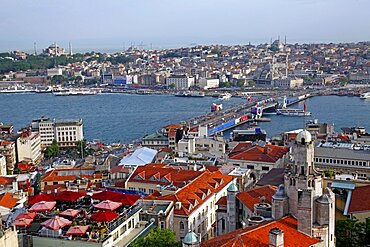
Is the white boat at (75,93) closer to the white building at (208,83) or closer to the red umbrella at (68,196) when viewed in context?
the white building at (208,83)

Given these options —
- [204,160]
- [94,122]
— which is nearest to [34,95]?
[94,122]

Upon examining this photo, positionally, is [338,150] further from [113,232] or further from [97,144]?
[97,144]

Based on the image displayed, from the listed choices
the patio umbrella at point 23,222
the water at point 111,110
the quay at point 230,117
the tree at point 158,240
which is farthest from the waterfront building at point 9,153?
the tree at point 158,240

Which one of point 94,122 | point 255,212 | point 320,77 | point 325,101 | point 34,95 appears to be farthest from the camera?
point 320,77

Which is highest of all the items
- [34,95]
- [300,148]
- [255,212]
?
[300,148]

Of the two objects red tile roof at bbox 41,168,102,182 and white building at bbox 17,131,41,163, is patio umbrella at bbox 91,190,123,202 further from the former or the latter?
white building at bbox 17,131,41,163

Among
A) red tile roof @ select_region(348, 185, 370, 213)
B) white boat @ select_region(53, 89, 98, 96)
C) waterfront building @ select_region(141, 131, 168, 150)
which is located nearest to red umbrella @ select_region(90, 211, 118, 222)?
→ red tile roof @ select_region(348, 185, 370, 213)

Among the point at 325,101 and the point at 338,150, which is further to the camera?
the point at 325,101
